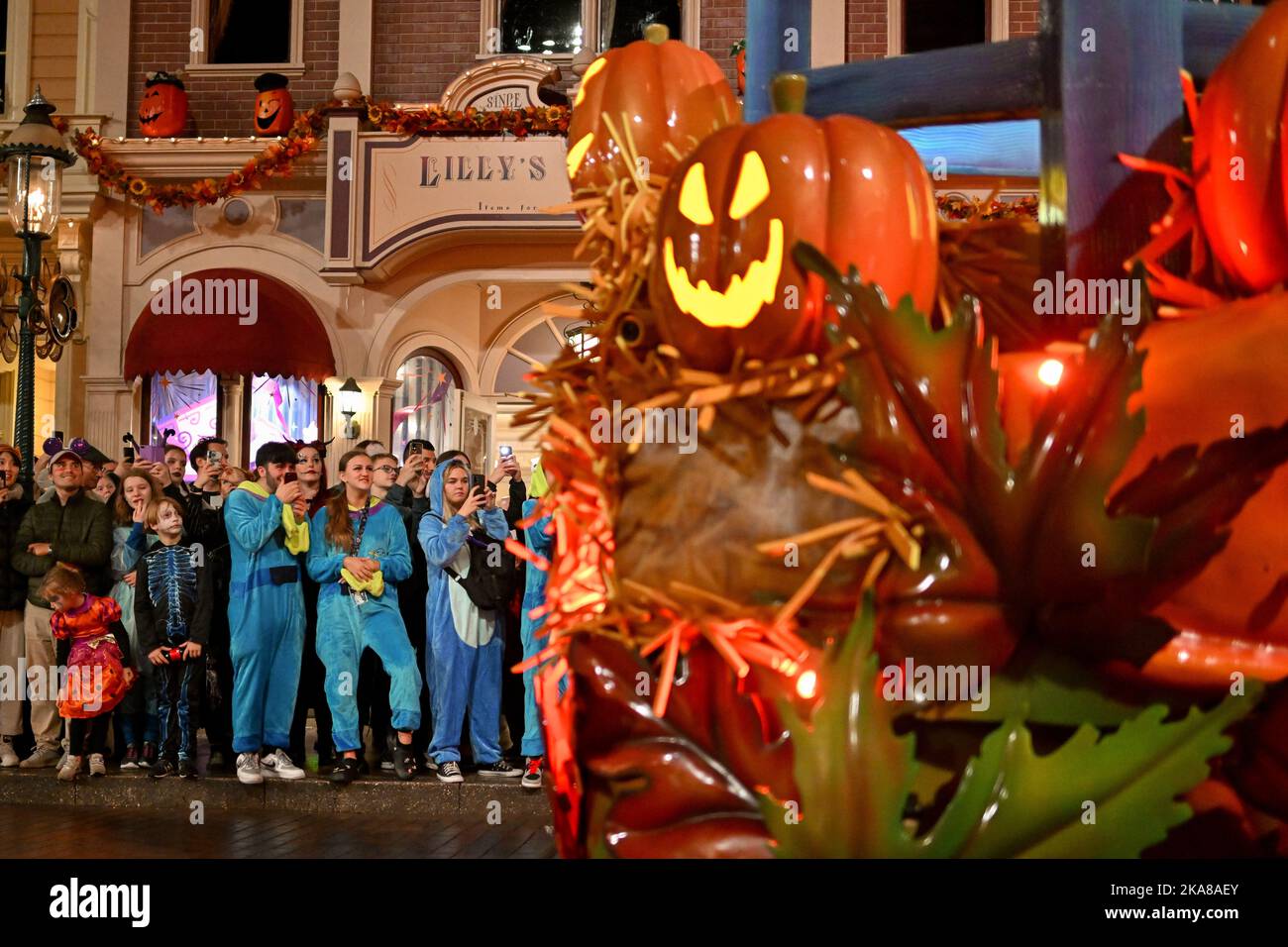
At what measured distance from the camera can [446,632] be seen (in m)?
6.09

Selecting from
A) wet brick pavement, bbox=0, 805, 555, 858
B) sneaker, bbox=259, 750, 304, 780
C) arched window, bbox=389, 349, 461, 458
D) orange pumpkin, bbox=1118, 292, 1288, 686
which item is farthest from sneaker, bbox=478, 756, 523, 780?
arched window, bbox=389, 349, 461, 458

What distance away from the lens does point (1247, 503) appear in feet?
5.99

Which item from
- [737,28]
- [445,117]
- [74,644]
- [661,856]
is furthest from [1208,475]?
[737,28]

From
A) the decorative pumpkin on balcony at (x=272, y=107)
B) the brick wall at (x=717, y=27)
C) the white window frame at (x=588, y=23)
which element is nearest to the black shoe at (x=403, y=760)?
the decorative pumpkin on balcony at (x=272, y=107)

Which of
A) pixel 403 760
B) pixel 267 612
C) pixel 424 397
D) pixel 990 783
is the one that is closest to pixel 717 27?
pixel 424 397

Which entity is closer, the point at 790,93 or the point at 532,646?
the point at 790,93

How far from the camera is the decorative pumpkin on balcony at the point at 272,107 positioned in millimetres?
12734

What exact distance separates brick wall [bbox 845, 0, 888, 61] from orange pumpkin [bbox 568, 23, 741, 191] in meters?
10.8

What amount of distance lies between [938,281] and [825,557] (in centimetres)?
63

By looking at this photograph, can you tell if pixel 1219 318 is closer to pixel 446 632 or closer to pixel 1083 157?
pixel 1083 157

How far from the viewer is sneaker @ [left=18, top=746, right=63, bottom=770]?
637 centimetres

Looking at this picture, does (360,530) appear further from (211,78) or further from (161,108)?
(211,78)

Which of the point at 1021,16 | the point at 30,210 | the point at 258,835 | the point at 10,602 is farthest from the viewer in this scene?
the point at 1021,16

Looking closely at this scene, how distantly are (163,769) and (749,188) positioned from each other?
16.8 ft
